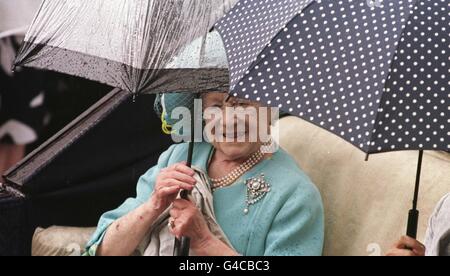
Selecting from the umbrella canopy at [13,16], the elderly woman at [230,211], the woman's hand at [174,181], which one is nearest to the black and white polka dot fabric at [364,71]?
the woman's hand at [174,181]

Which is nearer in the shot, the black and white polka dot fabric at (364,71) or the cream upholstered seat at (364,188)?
the black and white polka dot fabric at (364,71)

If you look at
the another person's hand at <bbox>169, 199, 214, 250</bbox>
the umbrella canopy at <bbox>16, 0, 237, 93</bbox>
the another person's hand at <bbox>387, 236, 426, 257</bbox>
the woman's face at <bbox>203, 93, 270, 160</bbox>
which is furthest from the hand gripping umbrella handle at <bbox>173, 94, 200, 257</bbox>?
the another person's hand at <bbox>387, 236, 426, 257</bbox>

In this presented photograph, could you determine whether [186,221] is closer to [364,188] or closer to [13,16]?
[364,188]

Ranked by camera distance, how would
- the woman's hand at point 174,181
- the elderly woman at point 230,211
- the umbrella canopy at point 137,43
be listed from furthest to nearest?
the elderly woman at point 230,211
the woman's hand at point 174,181
the umbrella canopy at point 137,43

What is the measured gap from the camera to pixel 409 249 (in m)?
2.23

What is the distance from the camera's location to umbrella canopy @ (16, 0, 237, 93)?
2451 millimetres

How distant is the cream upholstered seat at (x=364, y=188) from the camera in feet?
9.08

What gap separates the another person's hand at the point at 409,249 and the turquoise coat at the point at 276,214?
0.53 metres

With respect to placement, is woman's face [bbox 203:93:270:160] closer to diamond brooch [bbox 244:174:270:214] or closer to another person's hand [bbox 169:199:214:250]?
diamond brooch [bbox 244:174:270:214]

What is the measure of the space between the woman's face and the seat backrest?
32 cm

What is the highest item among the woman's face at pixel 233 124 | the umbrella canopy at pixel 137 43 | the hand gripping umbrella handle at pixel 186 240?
the umbrella canopy at pixel 137 43

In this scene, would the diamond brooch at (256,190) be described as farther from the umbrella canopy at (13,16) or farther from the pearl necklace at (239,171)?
the umbrella canopy at (13,16)

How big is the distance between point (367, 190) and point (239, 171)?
0.43 meters
